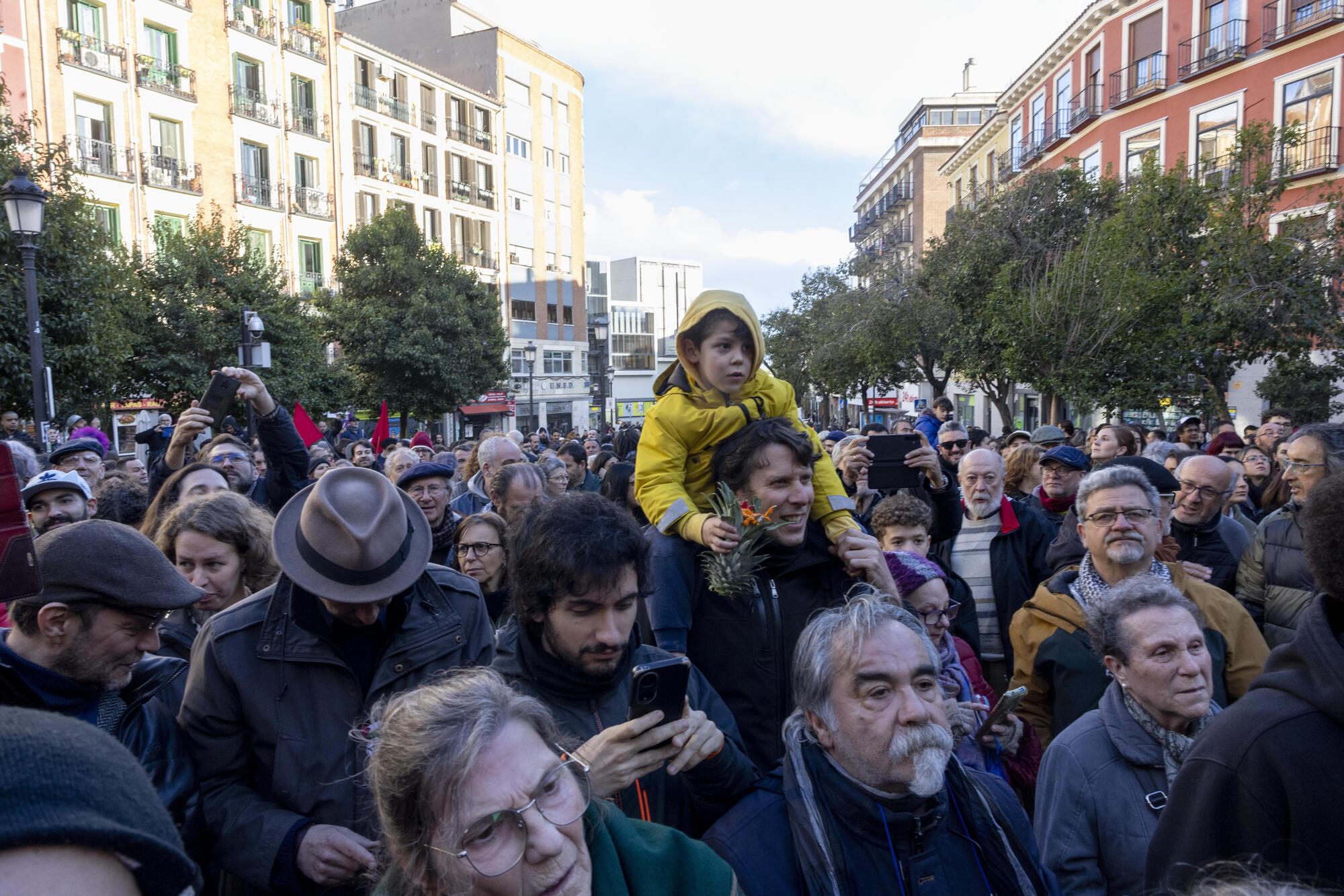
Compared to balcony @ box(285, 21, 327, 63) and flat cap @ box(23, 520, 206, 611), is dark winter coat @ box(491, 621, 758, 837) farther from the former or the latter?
balcony @ box(285, 21, 327, 63)

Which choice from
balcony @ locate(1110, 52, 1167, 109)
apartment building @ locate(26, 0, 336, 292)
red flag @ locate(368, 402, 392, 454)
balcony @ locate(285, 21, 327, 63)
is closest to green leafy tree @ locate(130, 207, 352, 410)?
apartment building @ locate(26, 0, 336, 292)

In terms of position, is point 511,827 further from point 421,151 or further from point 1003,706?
point 421,151

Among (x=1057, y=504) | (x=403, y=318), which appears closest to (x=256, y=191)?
(x=403, y=318)

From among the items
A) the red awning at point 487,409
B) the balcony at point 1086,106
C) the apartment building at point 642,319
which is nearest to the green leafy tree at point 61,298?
the red awning at point 487,409

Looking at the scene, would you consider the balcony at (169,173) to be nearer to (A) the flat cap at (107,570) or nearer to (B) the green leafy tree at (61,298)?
(B) the green leafy tree at (61,298)

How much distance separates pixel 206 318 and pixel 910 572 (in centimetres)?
2368

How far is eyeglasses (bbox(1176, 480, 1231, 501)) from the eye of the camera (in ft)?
16.3

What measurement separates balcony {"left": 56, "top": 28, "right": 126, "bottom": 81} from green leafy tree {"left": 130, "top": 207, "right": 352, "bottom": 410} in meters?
6.23

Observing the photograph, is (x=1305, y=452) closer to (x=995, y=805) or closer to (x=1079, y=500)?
(x=1079, y=500)

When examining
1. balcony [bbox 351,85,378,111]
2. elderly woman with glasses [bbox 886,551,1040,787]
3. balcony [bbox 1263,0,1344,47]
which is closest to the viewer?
elderly woman with glasses [bbox 886,551,1040,787]

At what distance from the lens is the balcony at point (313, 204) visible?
33844 mm

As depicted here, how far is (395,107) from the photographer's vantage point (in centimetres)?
3912

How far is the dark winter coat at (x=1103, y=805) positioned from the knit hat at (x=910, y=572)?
878 mm

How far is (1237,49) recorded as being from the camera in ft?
84.3
